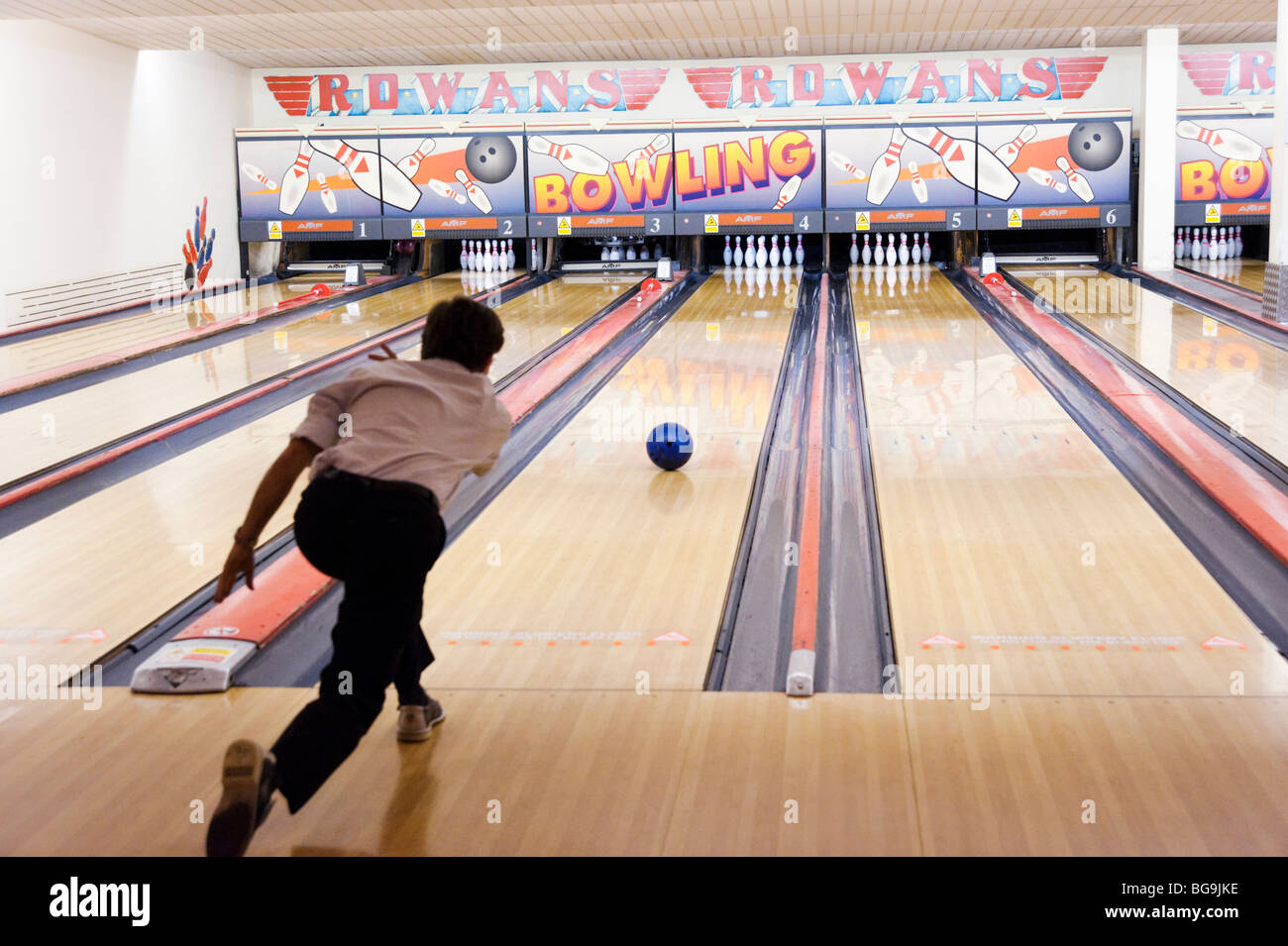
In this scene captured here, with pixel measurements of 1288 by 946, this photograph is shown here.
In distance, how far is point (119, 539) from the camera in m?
3.69

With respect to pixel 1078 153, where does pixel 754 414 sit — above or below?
below

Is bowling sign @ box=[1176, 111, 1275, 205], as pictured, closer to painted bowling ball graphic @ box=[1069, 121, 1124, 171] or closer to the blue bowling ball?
painted bowling ball graphic @ box=[1069, 121, 1124, 171]

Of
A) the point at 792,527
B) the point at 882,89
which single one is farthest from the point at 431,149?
the point at 792,527

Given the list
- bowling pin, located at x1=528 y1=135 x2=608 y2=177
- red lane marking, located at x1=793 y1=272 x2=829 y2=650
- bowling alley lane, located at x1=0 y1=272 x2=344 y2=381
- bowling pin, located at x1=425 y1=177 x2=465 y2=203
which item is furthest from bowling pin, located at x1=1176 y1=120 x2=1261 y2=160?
bowling alley lane, located at x1=0 y1=272 x2=344 y2=381

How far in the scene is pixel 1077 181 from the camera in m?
9.64

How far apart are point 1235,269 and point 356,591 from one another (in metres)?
8.94

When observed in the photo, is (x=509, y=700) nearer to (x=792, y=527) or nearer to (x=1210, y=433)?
(x=792, y=527)

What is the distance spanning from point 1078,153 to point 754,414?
566cm

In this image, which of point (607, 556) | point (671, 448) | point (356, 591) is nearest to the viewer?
point (356, 591)

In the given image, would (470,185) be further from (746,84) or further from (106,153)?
(106,153)

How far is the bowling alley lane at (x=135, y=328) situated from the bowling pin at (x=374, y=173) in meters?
0.79

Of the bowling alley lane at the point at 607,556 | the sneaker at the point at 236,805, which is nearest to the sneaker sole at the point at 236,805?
the sneaker at the point at 236,805

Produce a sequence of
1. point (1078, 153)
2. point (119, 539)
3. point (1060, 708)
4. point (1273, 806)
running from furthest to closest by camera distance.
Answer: point (1078, 153), point (119, 539), point (1060, 708), point (1273, 806)

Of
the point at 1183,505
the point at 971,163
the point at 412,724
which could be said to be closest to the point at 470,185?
the point at 971,163
